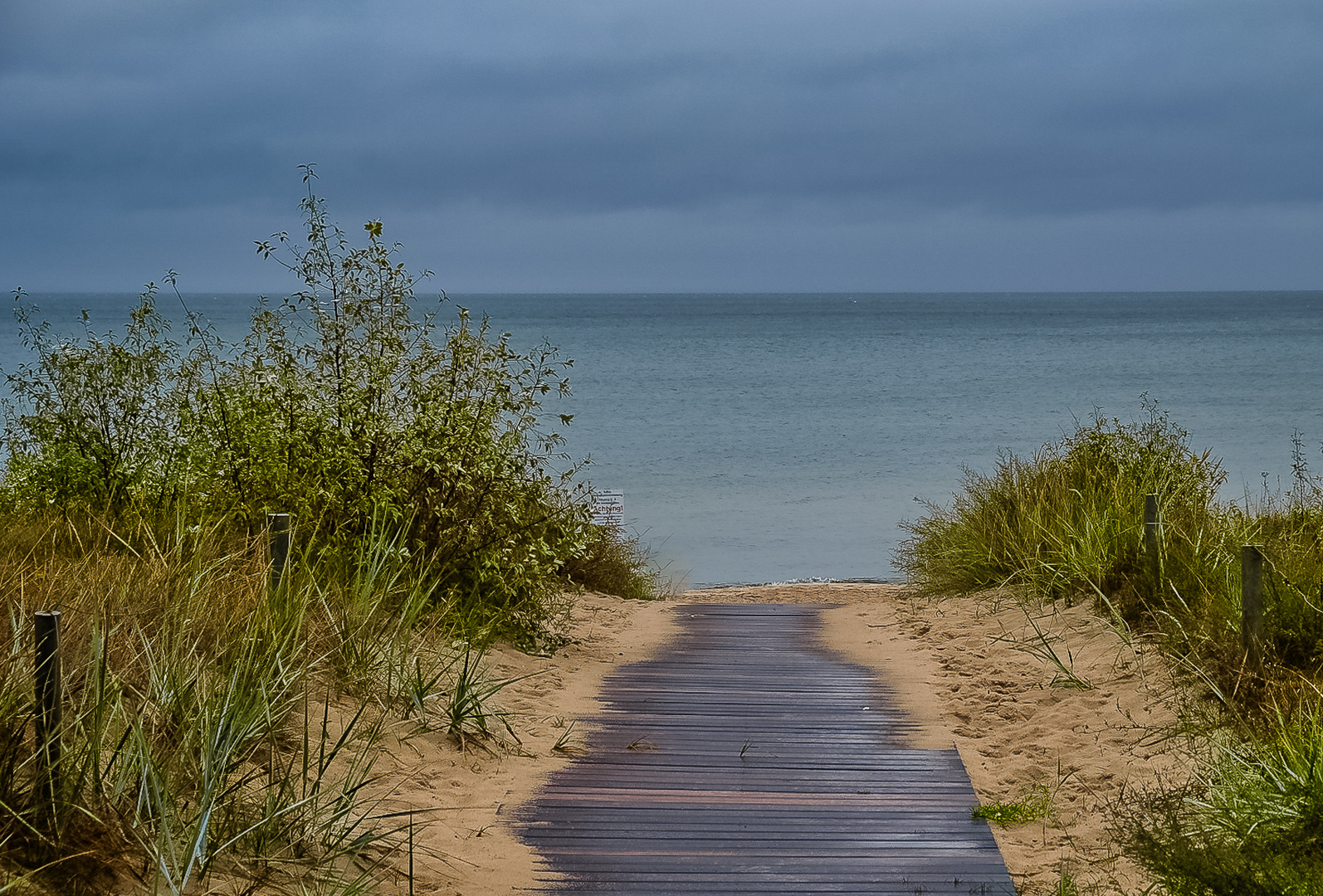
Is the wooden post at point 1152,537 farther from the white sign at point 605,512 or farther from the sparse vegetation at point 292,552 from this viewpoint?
the white sign at point 605,512

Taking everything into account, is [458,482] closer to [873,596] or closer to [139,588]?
[139,588]

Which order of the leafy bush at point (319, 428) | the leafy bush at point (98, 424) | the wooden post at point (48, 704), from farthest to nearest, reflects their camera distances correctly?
the leafy bush at point (98, 424) → the leafy bush at point (319, 428) → the wooden post at point (48, 704)

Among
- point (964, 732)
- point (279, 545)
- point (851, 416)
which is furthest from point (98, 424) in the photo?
point (851, 416)

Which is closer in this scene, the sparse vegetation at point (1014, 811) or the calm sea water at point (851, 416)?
the sparse vegetation at point (1014, 811)

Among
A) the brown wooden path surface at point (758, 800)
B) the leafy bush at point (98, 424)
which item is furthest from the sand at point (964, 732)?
the leafy bush at point (98, 424)

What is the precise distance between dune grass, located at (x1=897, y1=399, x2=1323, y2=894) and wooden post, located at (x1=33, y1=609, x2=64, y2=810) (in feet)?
11.3

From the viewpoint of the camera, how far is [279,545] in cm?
559

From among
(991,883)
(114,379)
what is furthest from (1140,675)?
(114,379)

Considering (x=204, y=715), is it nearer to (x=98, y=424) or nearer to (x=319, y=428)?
(x=319, y=428)

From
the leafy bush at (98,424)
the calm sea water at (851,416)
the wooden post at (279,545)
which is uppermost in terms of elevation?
the leafy bush at (98,424)

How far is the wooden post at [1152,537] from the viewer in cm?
704

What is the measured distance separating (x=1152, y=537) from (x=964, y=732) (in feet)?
6.78

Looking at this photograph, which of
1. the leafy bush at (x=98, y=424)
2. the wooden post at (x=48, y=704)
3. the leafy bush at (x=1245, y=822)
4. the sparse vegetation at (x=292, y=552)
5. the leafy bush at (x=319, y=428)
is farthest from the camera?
the leafy bush at (x=98, y=424)

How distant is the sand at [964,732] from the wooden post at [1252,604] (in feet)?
1.63
